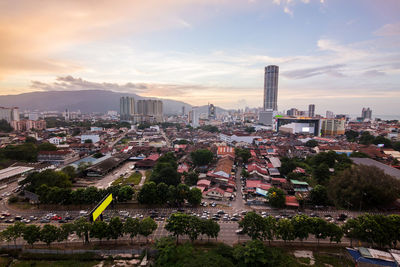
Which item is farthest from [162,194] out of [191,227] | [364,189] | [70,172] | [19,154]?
[19,154]

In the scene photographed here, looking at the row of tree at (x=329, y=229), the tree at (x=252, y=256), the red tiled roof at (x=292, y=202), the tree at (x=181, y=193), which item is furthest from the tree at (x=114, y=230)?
the red tiled roof at (x=292, y=202)

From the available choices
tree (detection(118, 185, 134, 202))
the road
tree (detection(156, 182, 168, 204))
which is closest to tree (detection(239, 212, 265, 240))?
the road

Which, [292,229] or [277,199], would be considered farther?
[277,199]

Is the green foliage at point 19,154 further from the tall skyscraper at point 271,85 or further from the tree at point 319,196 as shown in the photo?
the tall skyscraper at point 271,85

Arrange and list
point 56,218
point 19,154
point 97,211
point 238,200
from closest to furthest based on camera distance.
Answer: point 97,211 → point 56,218 → point 238,200 → point 19,154

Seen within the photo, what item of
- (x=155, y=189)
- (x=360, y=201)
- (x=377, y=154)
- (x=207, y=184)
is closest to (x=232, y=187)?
(x=207, y=184)

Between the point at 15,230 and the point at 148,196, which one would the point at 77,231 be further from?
the point at 148,196

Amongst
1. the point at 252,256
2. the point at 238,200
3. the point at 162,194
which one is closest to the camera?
the point at 252,256
